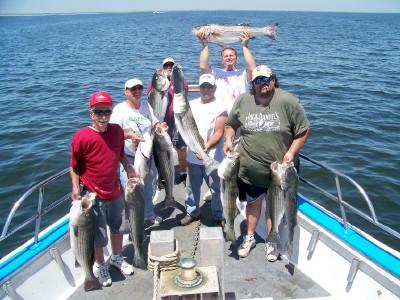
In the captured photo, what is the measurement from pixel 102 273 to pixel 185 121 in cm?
224

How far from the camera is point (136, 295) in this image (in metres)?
4.96

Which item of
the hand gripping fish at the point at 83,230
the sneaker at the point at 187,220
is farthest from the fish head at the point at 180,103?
the sneaker at the point at 187,220

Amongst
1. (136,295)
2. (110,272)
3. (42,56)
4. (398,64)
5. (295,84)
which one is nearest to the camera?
(136,295)

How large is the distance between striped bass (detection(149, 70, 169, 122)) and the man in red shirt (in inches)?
35.8

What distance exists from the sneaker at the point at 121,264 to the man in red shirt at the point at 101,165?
0.32 meters

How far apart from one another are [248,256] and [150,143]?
2.16 m

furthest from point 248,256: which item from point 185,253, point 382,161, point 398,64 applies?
point 398,64

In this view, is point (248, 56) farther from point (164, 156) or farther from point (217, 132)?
point (164, 156)

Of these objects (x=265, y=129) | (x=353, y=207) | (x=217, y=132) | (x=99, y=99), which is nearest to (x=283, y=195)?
(x=265, y=129)

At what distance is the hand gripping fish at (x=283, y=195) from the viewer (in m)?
4.63

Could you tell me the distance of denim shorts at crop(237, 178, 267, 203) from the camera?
5.13 metres

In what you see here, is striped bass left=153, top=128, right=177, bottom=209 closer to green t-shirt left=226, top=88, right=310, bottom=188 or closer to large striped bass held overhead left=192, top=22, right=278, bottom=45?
green t-shirt left=226, top=88, right=310, bottom=188

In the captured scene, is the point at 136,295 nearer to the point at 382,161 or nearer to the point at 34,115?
the point at 382,161

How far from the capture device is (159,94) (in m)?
5.42
